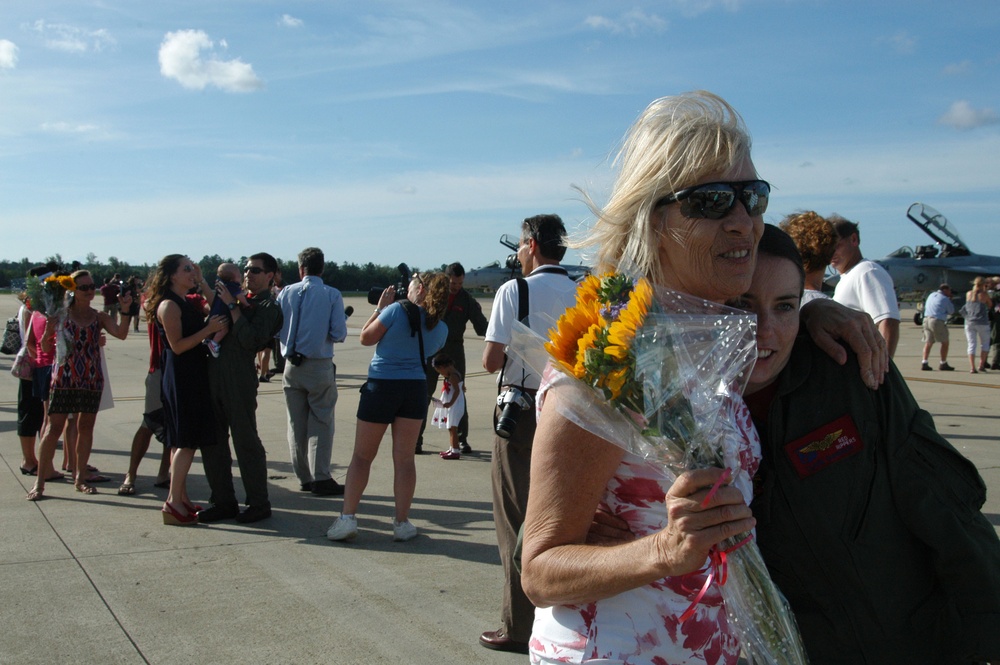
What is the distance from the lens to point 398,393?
19.9 feet

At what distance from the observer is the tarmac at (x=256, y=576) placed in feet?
13.7

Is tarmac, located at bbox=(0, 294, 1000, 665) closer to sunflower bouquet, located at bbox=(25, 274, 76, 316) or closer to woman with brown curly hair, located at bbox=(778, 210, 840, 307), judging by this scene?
sunflower bouquet, located at bbox=(25, 274, 76, 316)

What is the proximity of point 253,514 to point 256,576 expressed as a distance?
1267 millimetres

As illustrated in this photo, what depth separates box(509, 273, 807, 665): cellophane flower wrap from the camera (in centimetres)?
157

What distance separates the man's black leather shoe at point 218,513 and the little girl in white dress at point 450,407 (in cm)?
189

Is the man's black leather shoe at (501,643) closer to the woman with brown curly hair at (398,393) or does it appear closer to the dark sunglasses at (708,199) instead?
the woman with brown curly hair at (398,393)

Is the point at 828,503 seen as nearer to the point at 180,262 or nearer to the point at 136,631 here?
the point at 136,631

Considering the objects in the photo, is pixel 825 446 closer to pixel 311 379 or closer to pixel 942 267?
pixel 311 379

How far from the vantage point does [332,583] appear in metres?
5.07

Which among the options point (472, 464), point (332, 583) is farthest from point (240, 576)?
point (472, 464)

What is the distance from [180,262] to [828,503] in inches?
229

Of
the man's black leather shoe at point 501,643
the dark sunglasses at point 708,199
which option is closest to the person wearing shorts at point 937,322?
the man's black leather shoe at point 501,643

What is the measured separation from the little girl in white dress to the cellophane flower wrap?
499 centimetres

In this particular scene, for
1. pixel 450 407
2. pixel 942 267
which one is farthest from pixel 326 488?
pixel 942 267
